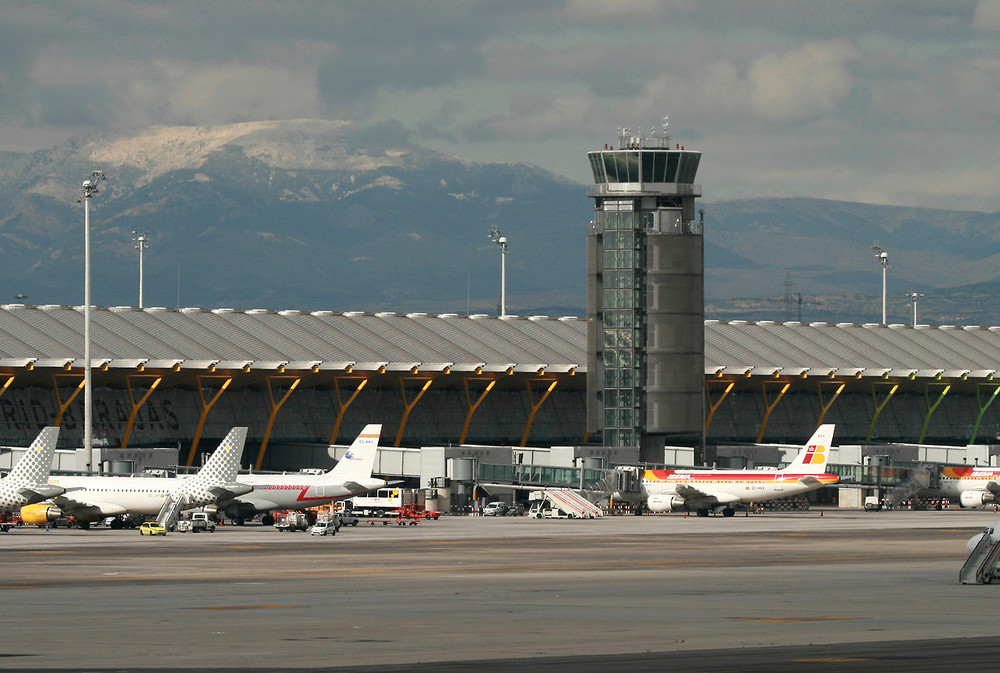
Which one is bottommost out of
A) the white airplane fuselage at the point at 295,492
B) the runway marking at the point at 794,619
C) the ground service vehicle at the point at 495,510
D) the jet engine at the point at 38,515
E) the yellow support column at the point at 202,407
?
the ground service vehicle at the point at 495,510

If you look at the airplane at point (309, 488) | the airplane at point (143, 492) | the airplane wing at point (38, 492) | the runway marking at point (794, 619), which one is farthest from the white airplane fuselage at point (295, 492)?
the runway marking at point (794, 619)

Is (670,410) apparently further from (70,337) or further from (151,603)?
(151,603)

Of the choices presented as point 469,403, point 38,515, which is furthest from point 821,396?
point 38,515

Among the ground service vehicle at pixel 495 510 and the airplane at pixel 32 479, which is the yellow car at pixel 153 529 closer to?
the airplane at pixel 32 479

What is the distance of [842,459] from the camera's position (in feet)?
456

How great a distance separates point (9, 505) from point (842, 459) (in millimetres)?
75074

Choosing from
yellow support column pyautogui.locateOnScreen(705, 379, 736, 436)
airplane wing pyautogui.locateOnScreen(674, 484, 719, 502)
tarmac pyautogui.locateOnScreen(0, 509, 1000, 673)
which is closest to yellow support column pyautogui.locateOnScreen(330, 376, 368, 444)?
airplane wing pyautogui.locateOnScreen(674, 484, 719, 502)

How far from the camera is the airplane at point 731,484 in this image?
11100 cm

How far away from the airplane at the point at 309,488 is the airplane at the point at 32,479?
10.7 meters

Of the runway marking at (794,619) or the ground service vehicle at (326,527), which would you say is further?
the ground service vehicle at (326,527)

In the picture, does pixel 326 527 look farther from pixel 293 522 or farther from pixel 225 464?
pixel 225 464

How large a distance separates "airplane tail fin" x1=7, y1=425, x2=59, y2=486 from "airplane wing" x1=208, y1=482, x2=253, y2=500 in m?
8.61

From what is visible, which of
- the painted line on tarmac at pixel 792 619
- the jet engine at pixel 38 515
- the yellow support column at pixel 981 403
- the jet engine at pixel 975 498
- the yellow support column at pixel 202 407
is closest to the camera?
the painted line on tarmac at pixel 792 619

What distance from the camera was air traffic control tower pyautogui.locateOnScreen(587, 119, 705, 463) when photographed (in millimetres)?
128500
